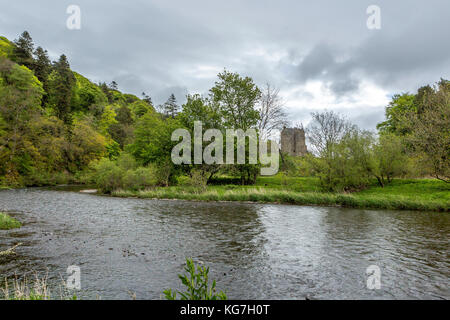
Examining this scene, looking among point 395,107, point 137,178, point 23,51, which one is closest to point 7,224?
point 137,178

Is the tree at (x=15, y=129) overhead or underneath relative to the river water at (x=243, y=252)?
overhead

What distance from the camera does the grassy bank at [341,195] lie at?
23188 mm

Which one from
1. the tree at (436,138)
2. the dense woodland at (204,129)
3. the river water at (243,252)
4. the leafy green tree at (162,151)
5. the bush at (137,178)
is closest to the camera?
the river water at (243,252)

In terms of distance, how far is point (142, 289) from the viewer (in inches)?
289

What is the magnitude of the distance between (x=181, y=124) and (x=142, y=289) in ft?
107

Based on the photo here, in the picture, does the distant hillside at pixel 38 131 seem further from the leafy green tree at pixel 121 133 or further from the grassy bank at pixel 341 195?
the grassy bank at pixel 341 195

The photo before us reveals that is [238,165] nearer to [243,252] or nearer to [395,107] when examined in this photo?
[243,252]

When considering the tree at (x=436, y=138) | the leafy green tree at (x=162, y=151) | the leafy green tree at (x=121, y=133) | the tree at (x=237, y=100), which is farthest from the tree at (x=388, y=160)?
the leafy green tree at (x=121, y=133)

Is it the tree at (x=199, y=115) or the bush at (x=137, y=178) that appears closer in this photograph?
the bush at (x=137, y=178)

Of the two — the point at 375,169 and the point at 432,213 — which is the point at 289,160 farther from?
the point at 432,213

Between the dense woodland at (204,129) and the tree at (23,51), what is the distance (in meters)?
0.62

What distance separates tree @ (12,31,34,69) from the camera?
204ft

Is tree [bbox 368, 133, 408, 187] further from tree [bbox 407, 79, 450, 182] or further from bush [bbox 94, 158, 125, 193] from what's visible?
bush [bbox 94, 158, 125, 193]
